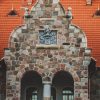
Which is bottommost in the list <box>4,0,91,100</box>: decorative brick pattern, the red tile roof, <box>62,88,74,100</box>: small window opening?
<box>62,88,74,100</box>: small window opening

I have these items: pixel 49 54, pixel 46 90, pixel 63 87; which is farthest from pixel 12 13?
pixel 46 90

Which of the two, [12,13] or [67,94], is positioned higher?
[12,13]

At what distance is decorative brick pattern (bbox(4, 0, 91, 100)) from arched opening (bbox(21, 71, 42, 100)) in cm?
231

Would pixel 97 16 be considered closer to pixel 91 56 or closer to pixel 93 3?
pixel 93 3

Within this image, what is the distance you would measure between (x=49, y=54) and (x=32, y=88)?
12.3 ft

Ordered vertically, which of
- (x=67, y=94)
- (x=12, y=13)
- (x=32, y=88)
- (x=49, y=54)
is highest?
(x=12, y=13)

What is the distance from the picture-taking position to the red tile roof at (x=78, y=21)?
4397cm

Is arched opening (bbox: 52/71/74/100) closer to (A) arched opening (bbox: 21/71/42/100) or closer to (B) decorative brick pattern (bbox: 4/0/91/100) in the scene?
(A) arched opening (bbox: 21/71/42/100)

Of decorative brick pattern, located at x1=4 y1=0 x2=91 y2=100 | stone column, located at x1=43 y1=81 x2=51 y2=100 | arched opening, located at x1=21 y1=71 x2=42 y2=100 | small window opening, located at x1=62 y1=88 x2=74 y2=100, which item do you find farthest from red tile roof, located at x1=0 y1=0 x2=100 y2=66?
stone column, located at x1=43 y1=81 x2=51 y2=100

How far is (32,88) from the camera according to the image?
43.5m

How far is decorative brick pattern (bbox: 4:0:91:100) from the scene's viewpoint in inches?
1594

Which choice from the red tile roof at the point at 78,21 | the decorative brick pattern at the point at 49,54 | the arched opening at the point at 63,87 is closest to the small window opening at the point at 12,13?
the red tile roof at the point at 78,21

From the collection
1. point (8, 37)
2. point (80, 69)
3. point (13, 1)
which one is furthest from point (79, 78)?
point (13, 1)

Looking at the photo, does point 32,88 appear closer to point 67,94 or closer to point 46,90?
point 67,94
